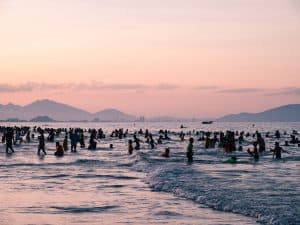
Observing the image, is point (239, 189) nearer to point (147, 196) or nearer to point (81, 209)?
point (147, 196)

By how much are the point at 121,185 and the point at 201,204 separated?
4898mm

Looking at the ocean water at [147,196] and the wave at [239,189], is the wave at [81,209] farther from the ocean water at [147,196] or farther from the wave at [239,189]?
the wave at [239,189]

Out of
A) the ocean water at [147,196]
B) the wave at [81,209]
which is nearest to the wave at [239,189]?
the ocean water at [147,196]

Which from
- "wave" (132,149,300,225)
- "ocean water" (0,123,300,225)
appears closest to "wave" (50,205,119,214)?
"ocean water" (0,123,300,225)

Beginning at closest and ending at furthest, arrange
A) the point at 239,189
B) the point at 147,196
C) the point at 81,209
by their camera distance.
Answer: the point at 81,209 → the point at 147,196 → the point at 239,189

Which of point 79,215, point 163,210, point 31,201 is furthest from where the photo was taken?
point 31,201

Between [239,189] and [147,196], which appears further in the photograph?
[239,189]

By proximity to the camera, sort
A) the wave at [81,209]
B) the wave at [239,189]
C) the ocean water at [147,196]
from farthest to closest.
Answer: the wave at [239,189] → the wave at [81,209] → the ocean water at [147,196]

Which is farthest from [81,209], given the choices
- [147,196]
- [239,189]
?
[239,189]

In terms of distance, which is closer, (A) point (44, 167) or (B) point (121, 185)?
(B) point (121, 185)

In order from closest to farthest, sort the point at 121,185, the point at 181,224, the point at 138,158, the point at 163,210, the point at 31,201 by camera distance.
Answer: the point at 181,224 < the point at 163,210 < the point at 31,201 < the point at 121,185 < the point at 138,158

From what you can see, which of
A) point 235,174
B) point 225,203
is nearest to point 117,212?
point 225,203

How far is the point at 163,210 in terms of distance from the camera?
14.3m

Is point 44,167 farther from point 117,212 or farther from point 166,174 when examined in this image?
point 117,212
